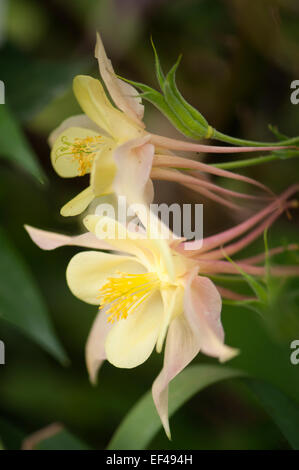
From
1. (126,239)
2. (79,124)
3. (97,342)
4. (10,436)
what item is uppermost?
(79,124)

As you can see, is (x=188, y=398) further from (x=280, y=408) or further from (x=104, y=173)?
(x=104, y=173)

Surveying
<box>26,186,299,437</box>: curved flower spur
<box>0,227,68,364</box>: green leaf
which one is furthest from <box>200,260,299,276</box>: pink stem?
<box>0,227,68,364</box>: green leaf

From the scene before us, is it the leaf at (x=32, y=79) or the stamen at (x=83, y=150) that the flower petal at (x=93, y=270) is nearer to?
the stamen at (x=83, y=150)

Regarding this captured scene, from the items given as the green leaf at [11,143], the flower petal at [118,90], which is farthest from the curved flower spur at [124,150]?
the green leaf at [11,143]

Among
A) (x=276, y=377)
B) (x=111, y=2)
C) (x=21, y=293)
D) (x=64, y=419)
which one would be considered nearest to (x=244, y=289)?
(x=276, y=377)

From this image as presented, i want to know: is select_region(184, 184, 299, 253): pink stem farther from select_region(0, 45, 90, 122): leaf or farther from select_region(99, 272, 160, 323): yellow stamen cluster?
select_region(0, 45, 90, 122): leaf

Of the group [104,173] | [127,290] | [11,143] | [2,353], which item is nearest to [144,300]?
[127,290]
